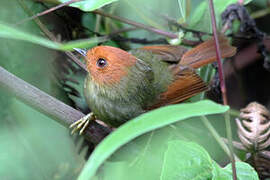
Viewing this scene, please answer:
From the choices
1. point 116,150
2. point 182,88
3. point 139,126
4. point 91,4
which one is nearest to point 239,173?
point 116,150

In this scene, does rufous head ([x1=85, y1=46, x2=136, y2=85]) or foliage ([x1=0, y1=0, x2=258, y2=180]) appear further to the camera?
rufous head ([x1=85, y1=46, x2=136, y2=85])

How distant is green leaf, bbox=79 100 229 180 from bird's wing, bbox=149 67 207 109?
1.25 m

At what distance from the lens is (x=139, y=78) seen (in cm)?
211

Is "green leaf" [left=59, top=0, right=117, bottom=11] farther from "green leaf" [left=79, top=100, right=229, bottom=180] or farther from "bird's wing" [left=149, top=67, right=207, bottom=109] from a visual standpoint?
"bird's wing" [left=149, top=67, right=207, bottom=109]

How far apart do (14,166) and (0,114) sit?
0.25 m

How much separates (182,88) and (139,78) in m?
0.36

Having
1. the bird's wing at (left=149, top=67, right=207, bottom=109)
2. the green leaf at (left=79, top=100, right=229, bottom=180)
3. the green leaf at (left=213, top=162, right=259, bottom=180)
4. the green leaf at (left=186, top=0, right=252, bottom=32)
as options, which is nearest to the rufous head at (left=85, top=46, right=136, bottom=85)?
the bird's wing at (left=149, top=67, right=207, bottom=109)

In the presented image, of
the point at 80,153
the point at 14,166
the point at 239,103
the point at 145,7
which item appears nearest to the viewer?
the point at 14,166

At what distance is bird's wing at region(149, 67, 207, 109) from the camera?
7.53 feet

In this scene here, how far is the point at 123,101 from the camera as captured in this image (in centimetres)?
205

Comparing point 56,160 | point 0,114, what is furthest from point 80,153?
point 0,114

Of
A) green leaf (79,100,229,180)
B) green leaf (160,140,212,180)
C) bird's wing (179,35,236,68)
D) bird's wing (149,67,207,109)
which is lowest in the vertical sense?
green leaf (160,140,212,180)

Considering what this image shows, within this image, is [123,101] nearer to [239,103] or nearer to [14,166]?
[14,166]

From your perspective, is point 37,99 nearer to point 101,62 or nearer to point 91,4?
point 91,4
